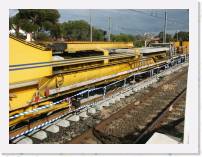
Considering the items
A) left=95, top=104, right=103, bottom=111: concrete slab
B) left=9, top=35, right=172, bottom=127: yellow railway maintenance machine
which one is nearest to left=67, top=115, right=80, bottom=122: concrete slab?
left=9, top=35, right=172, bottom=127: yellow railway maintenance machine

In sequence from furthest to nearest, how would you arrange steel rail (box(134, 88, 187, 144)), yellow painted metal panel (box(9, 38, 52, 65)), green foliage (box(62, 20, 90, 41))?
green foliage (box(62, 20, 90, 41))
steel rail (box(134, 88, 187, 144))
yellow painted metal panel (box(9, 38, 52, 65))

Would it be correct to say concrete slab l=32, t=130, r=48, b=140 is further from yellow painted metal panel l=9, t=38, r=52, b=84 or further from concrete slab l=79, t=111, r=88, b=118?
concrete slab l=79, t=111, r=88, b=118

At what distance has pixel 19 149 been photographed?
15.8 feet

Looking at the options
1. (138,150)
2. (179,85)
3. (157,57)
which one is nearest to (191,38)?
(138,150)

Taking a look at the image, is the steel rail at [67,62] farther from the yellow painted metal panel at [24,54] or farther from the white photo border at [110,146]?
the white photo border at [110,146]

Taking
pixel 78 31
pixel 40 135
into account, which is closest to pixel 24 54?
pixel 40 135

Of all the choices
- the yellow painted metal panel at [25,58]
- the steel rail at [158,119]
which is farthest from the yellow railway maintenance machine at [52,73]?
the steel rail at [158,119]

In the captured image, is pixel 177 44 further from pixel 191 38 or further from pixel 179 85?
pixel 191 38

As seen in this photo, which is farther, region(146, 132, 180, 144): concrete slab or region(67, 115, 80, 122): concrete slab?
region(67, 115, 80, 122): concrete slab

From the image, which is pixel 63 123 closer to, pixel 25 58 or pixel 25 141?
pixel 25 141

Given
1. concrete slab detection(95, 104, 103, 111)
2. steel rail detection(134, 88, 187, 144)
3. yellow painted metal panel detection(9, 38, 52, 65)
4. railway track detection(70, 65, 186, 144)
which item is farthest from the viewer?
concrete slab detection(95, 104, 103, 111)

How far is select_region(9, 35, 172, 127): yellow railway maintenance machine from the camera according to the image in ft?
18.5

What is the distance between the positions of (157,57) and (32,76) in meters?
10.00

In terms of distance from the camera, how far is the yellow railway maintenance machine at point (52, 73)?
18.5 ft
